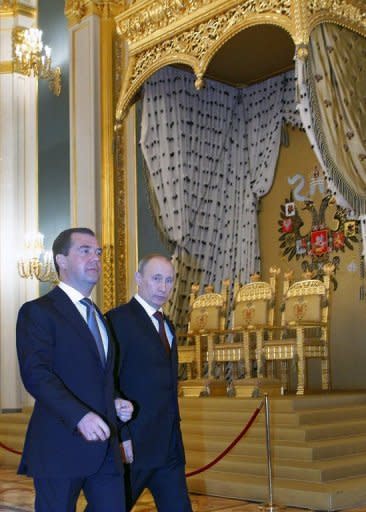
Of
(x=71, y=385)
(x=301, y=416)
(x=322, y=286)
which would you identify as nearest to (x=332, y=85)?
(x=322, y=286)

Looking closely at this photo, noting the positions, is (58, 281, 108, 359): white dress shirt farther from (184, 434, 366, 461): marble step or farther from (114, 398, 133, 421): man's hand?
(184, 434, 366, 461): marble step

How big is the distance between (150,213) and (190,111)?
128cm

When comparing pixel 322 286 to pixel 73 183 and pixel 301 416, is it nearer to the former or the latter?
pixel 301 416

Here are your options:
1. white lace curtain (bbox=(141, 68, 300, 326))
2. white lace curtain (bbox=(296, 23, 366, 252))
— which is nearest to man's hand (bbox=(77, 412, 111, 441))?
white lace curtain (bbox=(296, 23, 366, 252))

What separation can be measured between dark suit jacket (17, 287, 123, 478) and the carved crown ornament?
4.32 metres

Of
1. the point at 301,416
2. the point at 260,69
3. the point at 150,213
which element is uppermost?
the point at 260,69

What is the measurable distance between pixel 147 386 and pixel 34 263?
661cm

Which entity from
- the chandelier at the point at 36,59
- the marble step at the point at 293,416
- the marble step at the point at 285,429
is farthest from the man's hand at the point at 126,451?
the chandelier at the point at 36,59

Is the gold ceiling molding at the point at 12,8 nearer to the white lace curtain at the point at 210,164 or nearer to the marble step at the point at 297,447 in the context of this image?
the white lace curtain at the point at 210,164

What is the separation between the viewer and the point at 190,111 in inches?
339

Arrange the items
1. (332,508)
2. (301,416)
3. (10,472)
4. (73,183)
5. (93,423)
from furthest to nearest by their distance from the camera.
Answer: (73,183), (10,472), (301,416), (332,508), (93,423)

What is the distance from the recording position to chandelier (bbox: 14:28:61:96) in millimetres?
9992

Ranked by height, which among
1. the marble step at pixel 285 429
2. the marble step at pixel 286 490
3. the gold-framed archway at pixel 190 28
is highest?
the gold-framed archway at pixel 190 28

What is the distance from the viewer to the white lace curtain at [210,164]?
838cm
